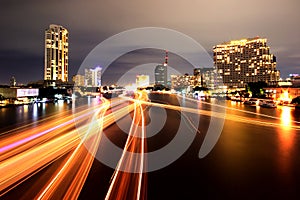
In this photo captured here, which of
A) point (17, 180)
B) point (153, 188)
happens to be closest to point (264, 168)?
point (153, 188)

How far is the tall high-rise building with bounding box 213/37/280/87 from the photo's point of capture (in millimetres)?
168625

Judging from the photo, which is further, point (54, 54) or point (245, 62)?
point (54, 54)

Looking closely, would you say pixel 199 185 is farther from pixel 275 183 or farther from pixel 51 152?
pixel 51 152

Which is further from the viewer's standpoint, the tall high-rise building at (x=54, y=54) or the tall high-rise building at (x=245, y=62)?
the tall high-rise building at (x=54, y=54)

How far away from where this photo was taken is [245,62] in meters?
180

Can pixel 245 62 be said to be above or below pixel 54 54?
below

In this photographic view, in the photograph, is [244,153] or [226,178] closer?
[226,178]

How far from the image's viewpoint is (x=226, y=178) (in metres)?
8.64

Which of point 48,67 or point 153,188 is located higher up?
point 48,67

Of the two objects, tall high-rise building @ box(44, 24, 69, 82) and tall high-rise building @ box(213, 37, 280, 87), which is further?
tall high-rise building @ box(44, 24, 69, 82)

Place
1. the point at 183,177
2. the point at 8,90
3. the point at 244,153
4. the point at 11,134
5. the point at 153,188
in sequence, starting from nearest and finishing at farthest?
the point at 153,188 → the point at 183,177 → the point at 244,153 → the point at 11,134 → the point at 8,90

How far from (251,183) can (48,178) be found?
7.20 m

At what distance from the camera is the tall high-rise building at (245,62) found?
169 metres

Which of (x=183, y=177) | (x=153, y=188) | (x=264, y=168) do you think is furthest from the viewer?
(x=264, y=168)
